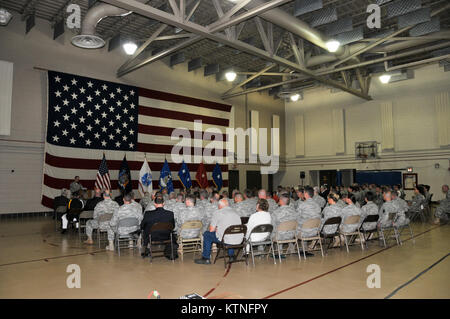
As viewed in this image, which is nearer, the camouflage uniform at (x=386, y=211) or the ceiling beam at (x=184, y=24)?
the camouflage uniform at (x=386, y=211)

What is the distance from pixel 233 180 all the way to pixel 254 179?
6.93ft

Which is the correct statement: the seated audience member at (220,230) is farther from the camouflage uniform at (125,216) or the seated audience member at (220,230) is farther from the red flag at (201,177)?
the red flag at (201,177)

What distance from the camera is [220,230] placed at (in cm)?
597

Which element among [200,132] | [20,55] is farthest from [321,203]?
[20,55]

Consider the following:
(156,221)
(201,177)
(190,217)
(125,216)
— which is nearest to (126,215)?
(125,216)

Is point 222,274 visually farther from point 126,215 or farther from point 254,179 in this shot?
point 254,179

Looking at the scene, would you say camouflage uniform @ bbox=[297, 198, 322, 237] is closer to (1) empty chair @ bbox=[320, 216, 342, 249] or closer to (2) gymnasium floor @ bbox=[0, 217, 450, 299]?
(1) empty chair @ bbox=[320, 216, 342, 249]

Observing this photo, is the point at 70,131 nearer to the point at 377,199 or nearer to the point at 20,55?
the point at 20,55

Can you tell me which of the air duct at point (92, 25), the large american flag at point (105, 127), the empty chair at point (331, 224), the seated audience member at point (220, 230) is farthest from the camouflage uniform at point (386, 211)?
the large american flag at point (105, 127)

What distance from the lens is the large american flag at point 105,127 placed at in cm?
1325

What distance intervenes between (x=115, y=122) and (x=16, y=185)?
15.7 feet

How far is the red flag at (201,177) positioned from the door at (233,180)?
11.0 ft

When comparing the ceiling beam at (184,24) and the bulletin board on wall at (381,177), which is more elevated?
the ceiling beam at (184,24)

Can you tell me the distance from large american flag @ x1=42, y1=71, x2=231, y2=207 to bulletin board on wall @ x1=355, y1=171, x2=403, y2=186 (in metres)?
9.89
